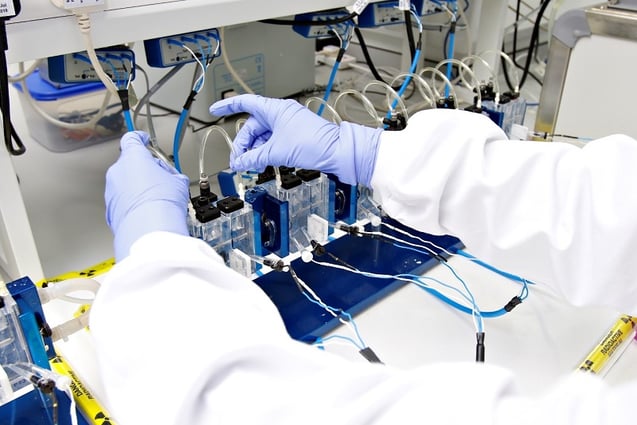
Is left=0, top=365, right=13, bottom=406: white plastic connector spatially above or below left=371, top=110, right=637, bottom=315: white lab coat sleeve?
below

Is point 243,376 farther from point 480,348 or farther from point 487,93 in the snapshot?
point 487,93

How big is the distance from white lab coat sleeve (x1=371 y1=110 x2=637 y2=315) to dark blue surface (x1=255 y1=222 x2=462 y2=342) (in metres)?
0.24

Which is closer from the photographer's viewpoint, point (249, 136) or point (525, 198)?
point (525, 198)

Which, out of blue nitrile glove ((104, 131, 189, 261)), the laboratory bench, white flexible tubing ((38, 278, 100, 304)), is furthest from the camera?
the laboratory bench

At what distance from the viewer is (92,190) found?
1.65 m

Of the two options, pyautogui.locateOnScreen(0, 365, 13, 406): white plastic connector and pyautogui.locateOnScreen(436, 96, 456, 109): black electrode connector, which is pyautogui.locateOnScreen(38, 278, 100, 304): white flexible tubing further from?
pyautogui.locateOnScreen(436, 96, 456, 109): black electrode connector

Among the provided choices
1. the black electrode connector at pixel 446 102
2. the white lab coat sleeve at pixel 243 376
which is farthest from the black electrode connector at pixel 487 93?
the white lab coat sleeve at pixel 243 376

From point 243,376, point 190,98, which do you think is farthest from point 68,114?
point 243,376

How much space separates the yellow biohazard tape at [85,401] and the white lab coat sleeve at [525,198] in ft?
1.84

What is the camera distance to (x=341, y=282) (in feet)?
3.62

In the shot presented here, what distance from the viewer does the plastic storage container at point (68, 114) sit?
186 centimetres

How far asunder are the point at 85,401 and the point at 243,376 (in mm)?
501

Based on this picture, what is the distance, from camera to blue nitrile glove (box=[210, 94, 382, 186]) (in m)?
0.92

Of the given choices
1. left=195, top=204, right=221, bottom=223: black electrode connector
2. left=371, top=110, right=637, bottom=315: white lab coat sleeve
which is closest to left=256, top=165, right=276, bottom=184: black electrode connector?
left=195, top=204, right=221, bottom=223: black electrode connector
